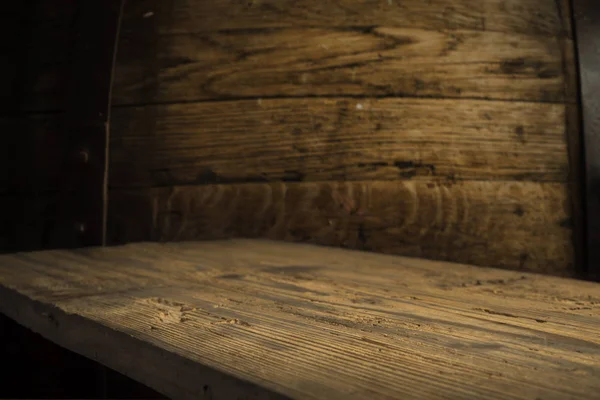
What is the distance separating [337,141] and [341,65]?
248mm

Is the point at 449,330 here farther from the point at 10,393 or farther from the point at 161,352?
the point at 10,393

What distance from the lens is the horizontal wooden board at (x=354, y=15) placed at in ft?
6.76

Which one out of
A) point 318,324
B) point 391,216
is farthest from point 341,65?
point 318,324

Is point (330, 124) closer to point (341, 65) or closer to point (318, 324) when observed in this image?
point (341, 65)

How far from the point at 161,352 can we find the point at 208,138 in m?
1.32

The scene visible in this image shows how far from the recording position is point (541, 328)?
0.94 metres

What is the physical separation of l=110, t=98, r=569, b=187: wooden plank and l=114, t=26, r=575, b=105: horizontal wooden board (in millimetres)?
45

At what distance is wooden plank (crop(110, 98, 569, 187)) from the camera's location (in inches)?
78.8

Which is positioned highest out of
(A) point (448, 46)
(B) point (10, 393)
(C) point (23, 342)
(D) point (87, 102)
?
(A) point (448, 46)

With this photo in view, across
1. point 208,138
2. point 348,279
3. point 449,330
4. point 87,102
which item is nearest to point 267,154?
point 208,138

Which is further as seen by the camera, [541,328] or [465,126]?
[465,126]

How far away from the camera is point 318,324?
94 cm

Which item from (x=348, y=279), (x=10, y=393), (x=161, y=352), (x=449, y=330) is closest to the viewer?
(x=161, y=352)

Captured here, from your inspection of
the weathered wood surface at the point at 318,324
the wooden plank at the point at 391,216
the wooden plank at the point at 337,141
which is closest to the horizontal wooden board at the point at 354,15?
the wooden plank at the point at 337,141
